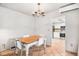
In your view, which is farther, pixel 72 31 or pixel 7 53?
pixel 72 31

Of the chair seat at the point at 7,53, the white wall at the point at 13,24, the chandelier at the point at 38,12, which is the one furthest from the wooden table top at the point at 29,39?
the chandelier at the point at 38,12

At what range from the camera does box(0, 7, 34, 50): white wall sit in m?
1.84

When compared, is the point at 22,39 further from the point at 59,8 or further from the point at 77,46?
the point at 77,46

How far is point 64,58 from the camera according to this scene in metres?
1.68

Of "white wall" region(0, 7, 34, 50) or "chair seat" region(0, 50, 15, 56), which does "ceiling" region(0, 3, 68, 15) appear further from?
"chair seat" region(0, 50, 15, 56)

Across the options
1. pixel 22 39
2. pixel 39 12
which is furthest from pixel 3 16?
pixel 39 12

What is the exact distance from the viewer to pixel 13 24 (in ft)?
6.24

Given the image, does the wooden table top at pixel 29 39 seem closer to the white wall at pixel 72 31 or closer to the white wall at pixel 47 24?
the white wall at pixel 47 24

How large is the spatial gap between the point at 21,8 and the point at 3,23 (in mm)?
427

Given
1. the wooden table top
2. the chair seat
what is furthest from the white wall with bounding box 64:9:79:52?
the chair seat

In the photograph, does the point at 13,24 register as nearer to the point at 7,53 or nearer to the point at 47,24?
the point at 7,53

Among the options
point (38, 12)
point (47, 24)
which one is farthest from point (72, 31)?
point (38, 12)

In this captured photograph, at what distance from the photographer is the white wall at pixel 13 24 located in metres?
1.84

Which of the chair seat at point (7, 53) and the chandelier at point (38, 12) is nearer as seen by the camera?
the chair seat at point (7, 53)
